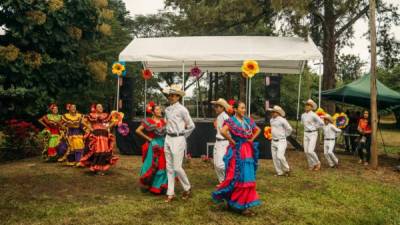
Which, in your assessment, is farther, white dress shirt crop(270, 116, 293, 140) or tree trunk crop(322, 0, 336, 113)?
tree trunk crop(322, 0, 336, 113)

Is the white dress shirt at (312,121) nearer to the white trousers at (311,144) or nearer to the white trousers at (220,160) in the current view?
the white trousers at (311,144)

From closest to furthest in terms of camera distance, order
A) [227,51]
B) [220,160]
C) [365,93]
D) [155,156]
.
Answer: [155,156] → [220,160] → [227,51] → [365,93]

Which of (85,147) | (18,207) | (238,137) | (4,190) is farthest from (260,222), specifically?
(85,147)

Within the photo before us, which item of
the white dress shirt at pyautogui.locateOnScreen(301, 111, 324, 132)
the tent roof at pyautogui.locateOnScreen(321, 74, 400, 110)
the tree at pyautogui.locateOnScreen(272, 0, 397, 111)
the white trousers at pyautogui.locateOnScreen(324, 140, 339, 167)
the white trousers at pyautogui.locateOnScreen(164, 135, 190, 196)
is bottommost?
the white trousers at pyautogui.locateOnScreen(324, 140, 339, 167)

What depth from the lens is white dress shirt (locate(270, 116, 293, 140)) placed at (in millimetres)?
9281

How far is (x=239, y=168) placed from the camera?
224 inches

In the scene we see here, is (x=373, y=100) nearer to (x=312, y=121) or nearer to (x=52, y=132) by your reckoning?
(x=312, y=121)

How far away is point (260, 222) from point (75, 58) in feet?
32.2

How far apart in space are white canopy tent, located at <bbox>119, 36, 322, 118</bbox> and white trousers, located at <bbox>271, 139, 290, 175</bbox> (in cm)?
353

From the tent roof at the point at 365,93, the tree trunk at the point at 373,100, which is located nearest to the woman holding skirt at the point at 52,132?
the tree trunk at the point at 373,100

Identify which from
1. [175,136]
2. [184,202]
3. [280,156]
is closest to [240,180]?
[184,202]

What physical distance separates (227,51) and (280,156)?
14.6ft

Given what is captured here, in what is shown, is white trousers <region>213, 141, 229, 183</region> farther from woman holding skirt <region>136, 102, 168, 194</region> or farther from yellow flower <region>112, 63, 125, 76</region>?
yellow flower <region>112, 63, 125, 76</region>

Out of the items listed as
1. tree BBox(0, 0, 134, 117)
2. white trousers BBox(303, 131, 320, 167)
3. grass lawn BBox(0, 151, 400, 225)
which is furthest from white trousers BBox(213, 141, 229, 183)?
tree BBox(0, 0, 134, 117)
